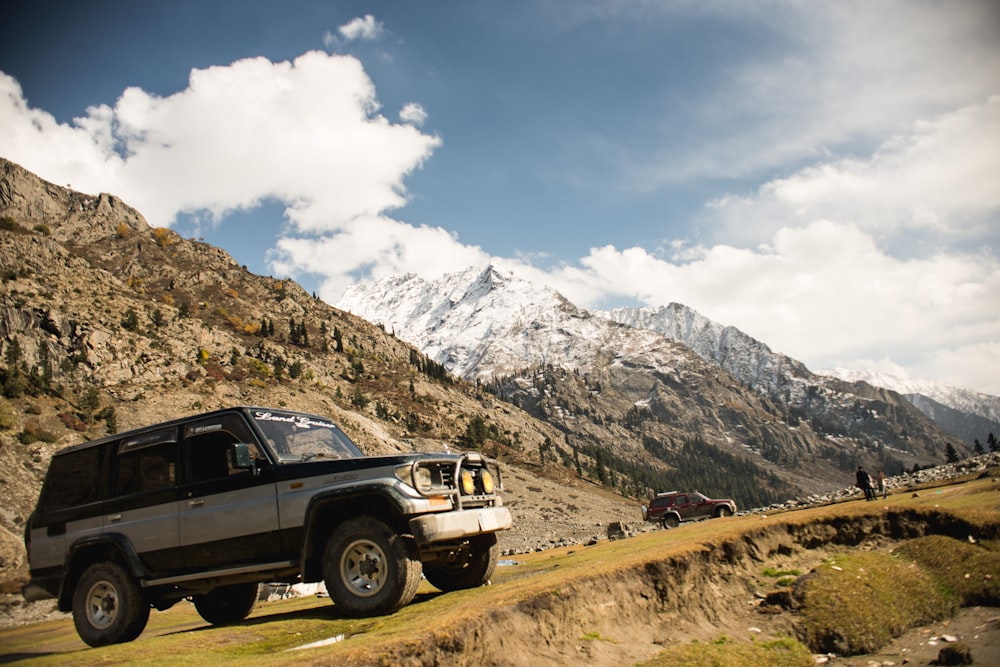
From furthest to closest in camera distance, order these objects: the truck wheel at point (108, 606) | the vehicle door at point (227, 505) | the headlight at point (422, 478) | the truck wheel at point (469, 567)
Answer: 1. the truck wheel at point (469, 567)
2. the truck wheel at point (108, 606)
3. the vehicle door at point (227, 505)
4. the headlight at point (422, 478)

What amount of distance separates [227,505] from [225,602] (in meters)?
3.53

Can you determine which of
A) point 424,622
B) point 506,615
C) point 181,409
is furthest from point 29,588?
point 181,409

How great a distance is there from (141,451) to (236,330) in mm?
152198

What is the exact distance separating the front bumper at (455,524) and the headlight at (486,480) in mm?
323

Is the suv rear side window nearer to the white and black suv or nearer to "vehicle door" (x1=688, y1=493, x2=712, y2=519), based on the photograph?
the white and black suv

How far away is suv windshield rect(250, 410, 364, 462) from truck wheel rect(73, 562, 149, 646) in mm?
2887

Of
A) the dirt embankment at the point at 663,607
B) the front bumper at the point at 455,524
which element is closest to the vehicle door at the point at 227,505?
the front bumper at the point at 455,524

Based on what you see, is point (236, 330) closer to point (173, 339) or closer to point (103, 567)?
→ point (173, 339)

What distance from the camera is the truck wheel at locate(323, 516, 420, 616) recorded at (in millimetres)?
7238

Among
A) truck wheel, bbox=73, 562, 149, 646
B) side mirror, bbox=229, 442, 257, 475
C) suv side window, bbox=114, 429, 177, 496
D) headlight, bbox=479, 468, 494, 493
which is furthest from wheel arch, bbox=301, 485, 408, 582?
truck wheel, bbox=73, 562, 149, 646

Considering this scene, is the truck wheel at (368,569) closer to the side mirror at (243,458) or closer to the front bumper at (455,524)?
the front bumper at (455,524)

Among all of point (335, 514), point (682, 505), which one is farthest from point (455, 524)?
point (682, 505)

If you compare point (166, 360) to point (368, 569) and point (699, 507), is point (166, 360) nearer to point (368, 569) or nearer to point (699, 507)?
point (699, 507)

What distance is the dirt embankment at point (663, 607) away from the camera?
21.7 ft
